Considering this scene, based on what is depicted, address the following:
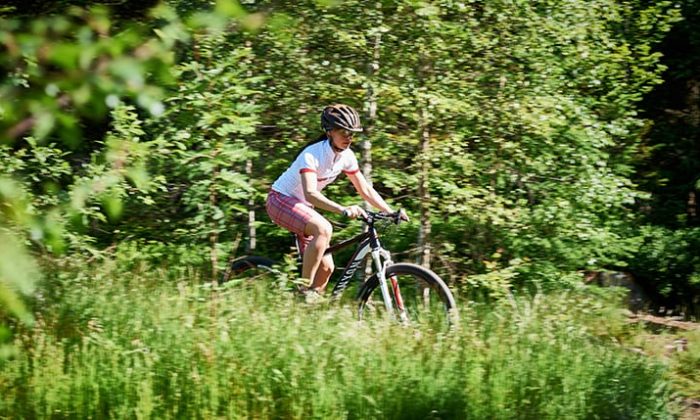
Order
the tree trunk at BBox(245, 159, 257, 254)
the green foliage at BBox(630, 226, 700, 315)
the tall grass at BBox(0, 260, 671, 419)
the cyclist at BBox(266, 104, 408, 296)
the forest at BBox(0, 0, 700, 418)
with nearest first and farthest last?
the forest at BBox(0, 0, 700, 418)
the tall grass at BBox(0, 260, 671, 419)
the cyclist at BBox(266, 104, 408, 296)
the tree trunk at BBox(245, 159, 257, 254)
the green foliage at BBox(630, 226, 700, 315)

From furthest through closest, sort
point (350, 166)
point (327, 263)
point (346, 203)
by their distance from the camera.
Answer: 1. point (346, 203)
2. point (350, 166)
3. point (327, 263)

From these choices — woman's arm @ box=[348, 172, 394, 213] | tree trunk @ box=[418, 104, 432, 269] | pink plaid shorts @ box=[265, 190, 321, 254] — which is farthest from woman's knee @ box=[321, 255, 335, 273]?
tree trunk @ box=[418, 104, 432, 269]

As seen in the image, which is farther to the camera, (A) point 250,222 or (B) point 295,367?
(A) point 250,222

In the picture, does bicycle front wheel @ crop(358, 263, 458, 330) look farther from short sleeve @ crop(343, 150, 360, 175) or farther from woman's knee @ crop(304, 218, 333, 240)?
short sleeve @ crop(343, 150, 360, 175)

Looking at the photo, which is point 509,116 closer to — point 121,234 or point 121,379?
point 121,234

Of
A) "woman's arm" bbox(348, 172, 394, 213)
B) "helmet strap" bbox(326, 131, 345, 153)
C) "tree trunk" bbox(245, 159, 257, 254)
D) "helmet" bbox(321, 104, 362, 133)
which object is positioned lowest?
"tree trunk" bbox(245, 159, 257, 254)

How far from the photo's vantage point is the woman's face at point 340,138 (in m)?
6.57

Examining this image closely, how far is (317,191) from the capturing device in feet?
21.5

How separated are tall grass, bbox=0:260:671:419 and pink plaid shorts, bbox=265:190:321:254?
889 mm

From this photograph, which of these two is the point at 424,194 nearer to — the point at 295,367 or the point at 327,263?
the point at 327,263

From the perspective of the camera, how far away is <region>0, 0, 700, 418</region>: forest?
2.25m

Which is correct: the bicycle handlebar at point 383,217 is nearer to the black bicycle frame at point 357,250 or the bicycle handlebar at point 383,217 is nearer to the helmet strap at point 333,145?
the black bicycle frame at point 357,250

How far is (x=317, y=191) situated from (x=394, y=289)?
0.87 meters

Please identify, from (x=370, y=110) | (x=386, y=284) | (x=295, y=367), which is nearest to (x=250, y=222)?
(x=370, y=110)
